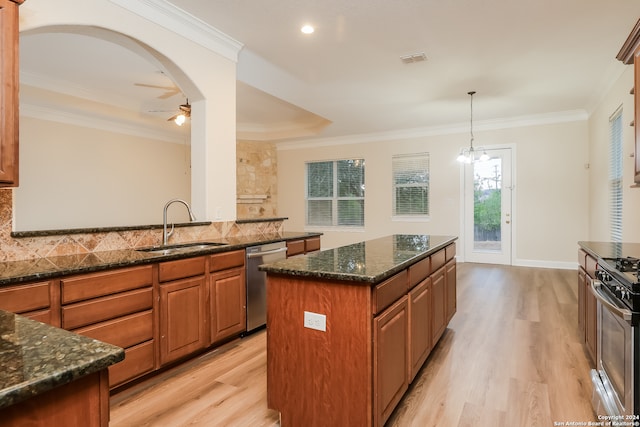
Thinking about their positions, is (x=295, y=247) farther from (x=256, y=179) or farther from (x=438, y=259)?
(x=256, y=179)

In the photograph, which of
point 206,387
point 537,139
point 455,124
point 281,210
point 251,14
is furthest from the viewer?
point 281,210

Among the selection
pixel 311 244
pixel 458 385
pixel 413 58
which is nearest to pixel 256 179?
pixel 311 244

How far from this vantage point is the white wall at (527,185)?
6117mm

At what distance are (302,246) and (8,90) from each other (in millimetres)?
2803

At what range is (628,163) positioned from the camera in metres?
3.88

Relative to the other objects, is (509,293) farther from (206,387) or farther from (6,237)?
(6,237)

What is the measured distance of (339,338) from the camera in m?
1.74

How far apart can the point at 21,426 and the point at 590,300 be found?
302 centimetres

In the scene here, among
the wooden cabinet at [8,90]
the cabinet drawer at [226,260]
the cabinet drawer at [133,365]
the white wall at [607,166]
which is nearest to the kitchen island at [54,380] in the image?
the wooden cabinet at [8,90]

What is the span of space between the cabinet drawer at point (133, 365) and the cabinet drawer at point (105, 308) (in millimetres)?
249

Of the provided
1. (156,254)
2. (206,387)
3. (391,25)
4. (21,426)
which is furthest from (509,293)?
(21,426)

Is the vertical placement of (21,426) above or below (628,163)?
below

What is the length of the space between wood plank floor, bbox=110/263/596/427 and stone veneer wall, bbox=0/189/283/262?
1004mm

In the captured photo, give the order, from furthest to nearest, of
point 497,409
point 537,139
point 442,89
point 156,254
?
point 537,139, point 442,89, point 156,254, point 497,409
